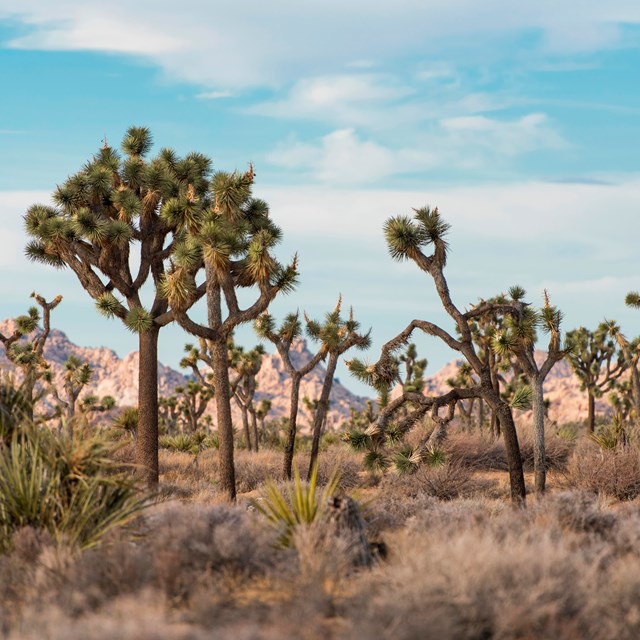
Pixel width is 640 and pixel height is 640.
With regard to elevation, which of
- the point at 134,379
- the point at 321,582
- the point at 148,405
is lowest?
the point at 321,582

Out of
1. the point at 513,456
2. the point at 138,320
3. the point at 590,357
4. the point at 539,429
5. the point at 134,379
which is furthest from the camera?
the point at 134,379

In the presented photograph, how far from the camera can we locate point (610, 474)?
2167cm

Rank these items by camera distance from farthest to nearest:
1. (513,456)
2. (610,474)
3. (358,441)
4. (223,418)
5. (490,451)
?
(490,451) → (223,418) → (610,474) → (358,441) → (513,456)

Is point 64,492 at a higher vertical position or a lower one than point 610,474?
higher

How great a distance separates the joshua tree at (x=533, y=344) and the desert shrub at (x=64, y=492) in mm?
10827

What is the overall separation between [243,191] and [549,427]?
15.5 meters

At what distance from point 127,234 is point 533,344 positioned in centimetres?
1106

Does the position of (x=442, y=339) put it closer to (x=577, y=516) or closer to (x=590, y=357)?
(x=577, y=516)

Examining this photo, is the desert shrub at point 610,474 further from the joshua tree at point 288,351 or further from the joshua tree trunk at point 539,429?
the joshua tree at point 288,351

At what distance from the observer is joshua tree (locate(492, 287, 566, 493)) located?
1898 centimetres

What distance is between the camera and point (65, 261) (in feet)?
82.8

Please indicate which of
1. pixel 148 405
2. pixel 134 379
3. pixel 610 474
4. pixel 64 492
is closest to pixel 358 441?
pixel 610 474

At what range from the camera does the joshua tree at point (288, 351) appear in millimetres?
26516

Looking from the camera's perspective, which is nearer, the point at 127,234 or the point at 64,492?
the point at 64,492
